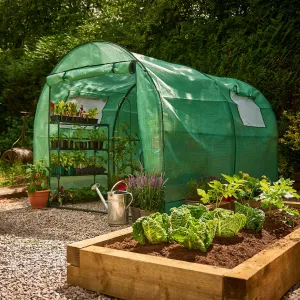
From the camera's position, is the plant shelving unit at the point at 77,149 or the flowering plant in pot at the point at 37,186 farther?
the plant shelving unit at the point at 77,149

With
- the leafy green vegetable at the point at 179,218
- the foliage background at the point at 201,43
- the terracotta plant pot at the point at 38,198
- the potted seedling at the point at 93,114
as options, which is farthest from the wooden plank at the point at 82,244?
the foliage background at the point at 201,43

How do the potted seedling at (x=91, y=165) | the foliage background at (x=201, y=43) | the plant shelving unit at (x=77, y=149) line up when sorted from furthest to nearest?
the foliage background at (x=201, y=43)
the potted seedling at (x=91, y=165)
the plant shelving unit at (x=77, y=149)

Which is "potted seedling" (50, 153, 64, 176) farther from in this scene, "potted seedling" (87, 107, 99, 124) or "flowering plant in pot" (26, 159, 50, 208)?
"potted seedling" (87, 107, 99, 124)

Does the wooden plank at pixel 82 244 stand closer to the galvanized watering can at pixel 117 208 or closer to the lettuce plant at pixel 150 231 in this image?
the lettuce plant at pixel 150 231

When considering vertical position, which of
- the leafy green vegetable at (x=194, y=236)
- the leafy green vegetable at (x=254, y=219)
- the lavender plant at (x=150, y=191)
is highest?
the leafy green vegetable at (x=194, y=236)

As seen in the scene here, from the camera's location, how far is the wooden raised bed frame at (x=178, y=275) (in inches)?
85.5

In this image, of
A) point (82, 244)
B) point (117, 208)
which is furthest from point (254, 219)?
point (117, 208)

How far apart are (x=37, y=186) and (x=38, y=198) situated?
18 cm

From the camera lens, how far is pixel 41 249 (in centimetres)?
396

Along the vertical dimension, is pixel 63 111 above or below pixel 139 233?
above

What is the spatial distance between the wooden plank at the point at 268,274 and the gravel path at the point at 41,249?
0.51 feet

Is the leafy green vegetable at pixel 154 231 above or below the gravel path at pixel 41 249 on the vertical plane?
A: above

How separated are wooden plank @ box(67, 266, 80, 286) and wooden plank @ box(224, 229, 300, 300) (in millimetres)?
1023

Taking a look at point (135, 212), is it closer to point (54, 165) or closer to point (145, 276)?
point (54, 165)
